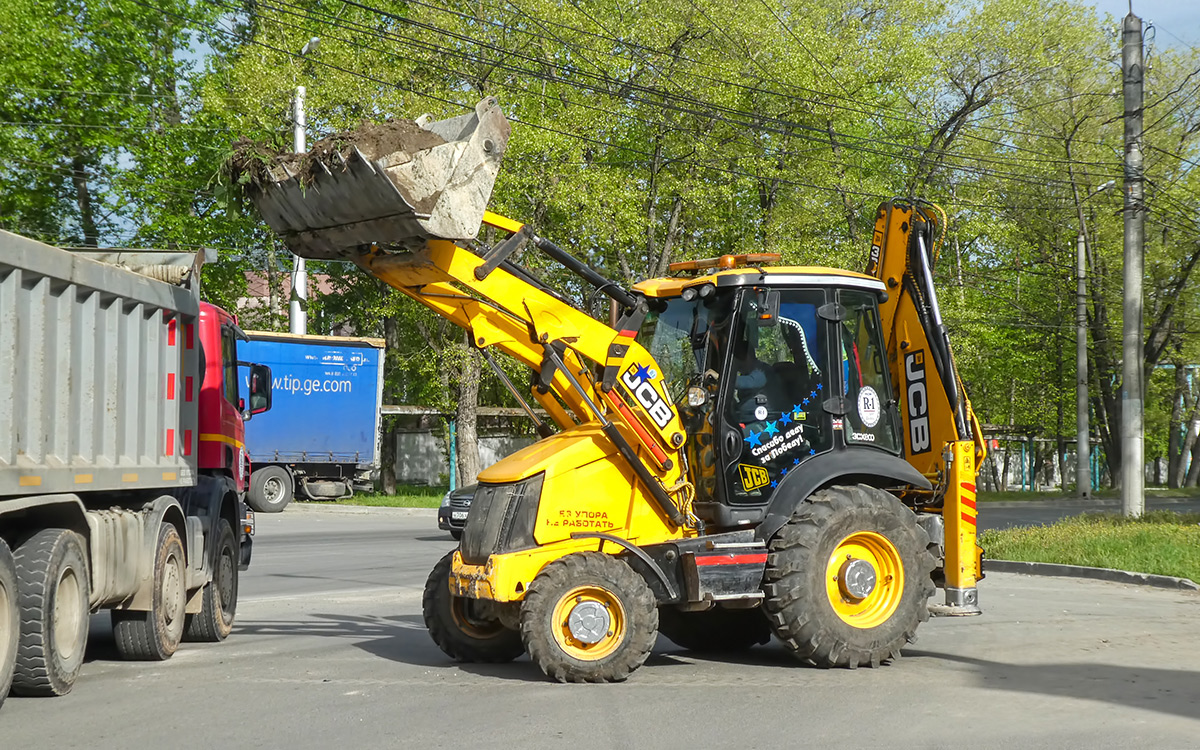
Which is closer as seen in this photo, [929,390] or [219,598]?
[929,390]

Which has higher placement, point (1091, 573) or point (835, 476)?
point (835, 476)

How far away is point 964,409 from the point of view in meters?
9.57

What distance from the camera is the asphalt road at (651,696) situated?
21.6ft

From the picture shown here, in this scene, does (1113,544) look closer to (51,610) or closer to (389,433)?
(51,610)

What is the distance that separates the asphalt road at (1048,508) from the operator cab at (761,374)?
1704cm

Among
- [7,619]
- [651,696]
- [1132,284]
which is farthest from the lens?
[1132,284]

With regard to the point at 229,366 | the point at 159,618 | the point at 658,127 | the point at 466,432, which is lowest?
the point at 159,618

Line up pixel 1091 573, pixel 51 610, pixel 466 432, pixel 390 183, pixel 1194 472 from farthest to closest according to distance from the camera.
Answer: pixel 1194 472 → pixel 466 432 → pixel 1091 573 → pixel 390 183 → pixel 51 610

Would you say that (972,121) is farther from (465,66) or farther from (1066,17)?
(465,66)

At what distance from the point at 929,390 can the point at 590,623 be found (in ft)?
A: 11.4

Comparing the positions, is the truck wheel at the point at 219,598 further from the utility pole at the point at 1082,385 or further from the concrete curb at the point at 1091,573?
the utility pole at the point at 1082,385

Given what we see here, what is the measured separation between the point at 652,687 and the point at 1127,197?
51.0ft

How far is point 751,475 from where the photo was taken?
8.90m

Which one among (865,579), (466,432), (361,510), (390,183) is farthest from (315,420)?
(390,183)
